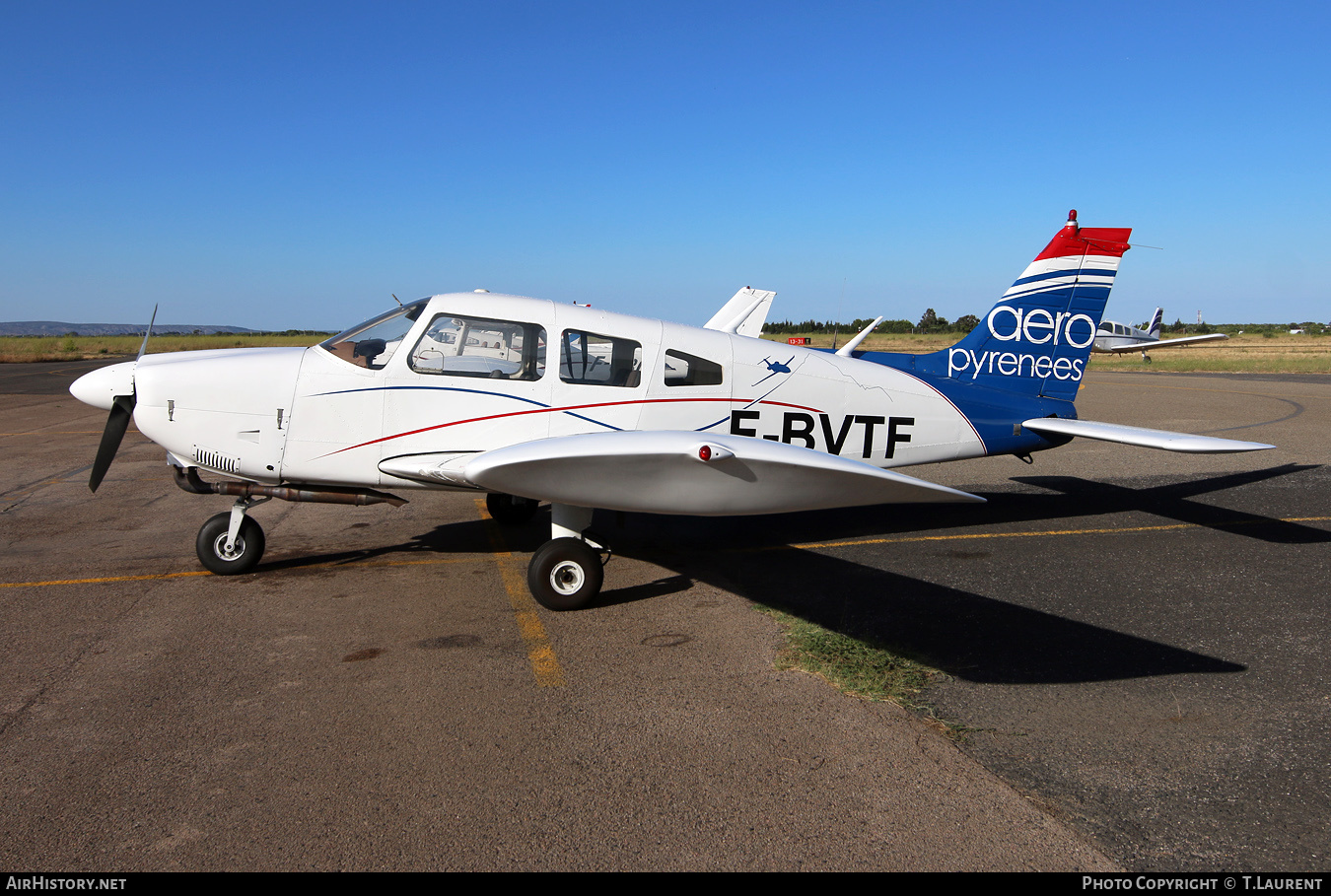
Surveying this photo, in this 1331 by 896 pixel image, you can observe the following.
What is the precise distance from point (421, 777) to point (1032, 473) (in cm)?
1041

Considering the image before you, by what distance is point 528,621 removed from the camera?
5.47m

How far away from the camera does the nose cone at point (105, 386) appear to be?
5973 millimetres

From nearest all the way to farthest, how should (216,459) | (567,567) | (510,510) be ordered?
(567,567) < (216,459) < (510,510)

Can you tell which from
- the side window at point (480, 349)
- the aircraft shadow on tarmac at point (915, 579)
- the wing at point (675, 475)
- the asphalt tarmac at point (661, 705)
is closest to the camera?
the asphalt tarmac at point (661, 705)

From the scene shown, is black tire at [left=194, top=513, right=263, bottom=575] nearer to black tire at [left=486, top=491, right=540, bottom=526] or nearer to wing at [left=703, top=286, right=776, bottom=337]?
black tire at [left=486, top=491, right=540, bottom=526]

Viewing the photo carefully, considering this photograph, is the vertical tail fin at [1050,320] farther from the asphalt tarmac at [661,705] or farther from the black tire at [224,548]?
the black tire at [224,548]

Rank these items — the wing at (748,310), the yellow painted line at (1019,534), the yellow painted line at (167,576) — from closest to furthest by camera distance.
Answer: the yellow painted line at (167,576) < the yellow painted line at (1019,534) < the wing at (748,310)

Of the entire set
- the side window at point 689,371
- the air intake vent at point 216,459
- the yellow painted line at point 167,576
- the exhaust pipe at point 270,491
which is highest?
the side window at point 689,371

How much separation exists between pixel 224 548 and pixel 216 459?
86 cm

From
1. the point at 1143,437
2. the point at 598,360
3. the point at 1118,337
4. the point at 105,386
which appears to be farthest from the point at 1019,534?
the point at 1118,337

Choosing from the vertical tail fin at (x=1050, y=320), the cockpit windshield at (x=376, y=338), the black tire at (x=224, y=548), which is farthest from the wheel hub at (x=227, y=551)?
the vertical tail fin at (x=1050, y=320)

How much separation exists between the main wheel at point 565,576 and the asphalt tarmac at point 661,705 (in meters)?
0.27

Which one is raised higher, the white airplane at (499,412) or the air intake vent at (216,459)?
the white airplane at (499,412)

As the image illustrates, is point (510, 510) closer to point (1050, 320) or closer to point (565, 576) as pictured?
point (565, 576)
